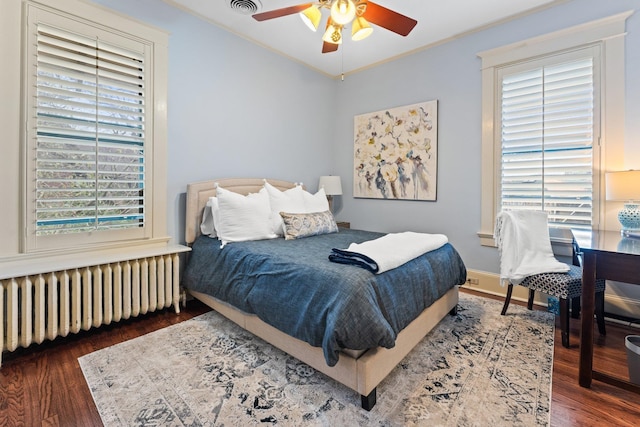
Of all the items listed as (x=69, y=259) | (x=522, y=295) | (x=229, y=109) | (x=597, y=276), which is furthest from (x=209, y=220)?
(x=522, y=295)

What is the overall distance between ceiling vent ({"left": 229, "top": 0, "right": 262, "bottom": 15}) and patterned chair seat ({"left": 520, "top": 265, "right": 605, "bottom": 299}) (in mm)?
3240

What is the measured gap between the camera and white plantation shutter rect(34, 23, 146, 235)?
2.10 metres

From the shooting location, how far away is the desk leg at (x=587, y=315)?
5.31ft

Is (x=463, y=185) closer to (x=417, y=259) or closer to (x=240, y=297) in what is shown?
(x=417, y=259)

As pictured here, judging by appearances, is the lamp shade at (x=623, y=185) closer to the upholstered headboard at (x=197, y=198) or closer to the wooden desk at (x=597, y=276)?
the wooden desk at (x=597, y=276)

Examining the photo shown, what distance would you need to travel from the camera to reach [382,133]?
3.96 m

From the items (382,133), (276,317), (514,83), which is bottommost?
(276,317)

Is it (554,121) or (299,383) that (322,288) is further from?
(554,121)

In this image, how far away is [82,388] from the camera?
1.64 metres

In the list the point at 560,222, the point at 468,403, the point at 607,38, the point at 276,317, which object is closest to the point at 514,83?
the point at 607,38

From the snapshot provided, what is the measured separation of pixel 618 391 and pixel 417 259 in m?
1.25

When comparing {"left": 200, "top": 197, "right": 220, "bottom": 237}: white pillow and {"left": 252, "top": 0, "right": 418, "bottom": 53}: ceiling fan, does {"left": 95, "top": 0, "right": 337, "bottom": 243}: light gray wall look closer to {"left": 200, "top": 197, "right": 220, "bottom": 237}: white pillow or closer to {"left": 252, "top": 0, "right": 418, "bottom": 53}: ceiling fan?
{"left": 200, "top": 197, "right": 220, "bottom": 237}: white pillow

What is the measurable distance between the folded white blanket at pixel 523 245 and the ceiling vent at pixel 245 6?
2834mm

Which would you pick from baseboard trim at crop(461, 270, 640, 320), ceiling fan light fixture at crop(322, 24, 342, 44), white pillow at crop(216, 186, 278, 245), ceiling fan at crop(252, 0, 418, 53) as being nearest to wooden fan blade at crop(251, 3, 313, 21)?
ceiling fan at crop(252, 0, 418, 53)
